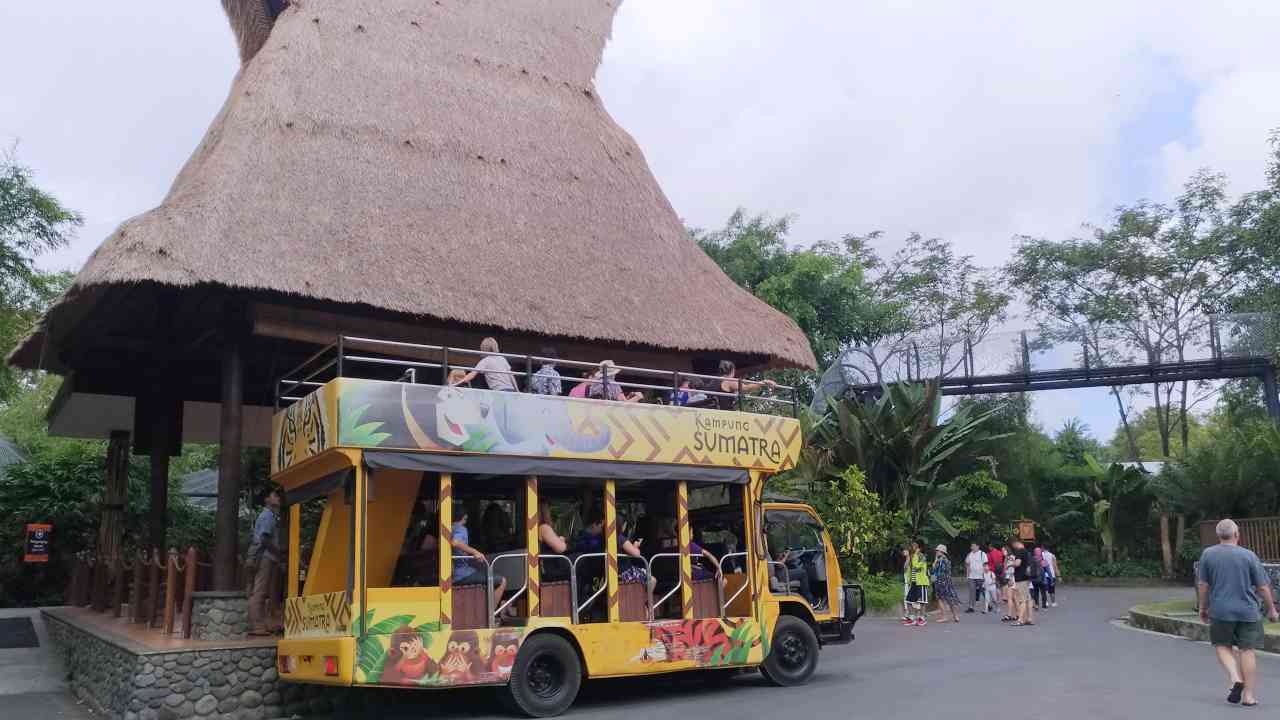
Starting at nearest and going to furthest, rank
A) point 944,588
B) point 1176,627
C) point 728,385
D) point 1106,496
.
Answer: point 728,385
point 1176,627
point 944,588
point 1106,496

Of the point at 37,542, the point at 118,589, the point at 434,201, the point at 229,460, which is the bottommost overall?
the point at 118,589

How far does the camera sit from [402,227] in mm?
12992

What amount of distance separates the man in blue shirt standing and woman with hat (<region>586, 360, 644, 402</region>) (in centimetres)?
375

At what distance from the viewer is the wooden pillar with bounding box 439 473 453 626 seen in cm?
930

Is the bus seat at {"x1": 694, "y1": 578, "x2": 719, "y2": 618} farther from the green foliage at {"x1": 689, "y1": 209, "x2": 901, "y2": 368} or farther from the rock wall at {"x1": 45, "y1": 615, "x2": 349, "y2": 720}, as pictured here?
the green foliage at {"x1": 689, "y1": 209, "x2": 901, "y2": 368}

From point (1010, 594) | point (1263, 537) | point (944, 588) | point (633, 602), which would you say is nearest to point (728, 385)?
point (633, 602)

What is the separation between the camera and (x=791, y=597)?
465 inches

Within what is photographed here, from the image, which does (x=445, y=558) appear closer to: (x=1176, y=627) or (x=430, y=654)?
(x=430, y=654)

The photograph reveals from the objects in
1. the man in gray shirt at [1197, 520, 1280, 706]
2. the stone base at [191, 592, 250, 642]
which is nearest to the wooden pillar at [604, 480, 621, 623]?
the stone base at [191, 592, 250, 642]

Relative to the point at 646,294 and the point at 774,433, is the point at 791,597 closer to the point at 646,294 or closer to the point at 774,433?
the point at 774,433

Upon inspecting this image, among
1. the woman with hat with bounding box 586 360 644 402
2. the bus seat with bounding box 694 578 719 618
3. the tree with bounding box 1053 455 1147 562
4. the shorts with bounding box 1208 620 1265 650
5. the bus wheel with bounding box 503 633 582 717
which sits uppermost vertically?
the woman with hat with bounding box 586 360 644 402

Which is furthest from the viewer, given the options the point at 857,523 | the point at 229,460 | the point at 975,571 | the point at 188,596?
the point at 975,571

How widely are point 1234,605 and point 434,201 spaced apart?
32.8 feet

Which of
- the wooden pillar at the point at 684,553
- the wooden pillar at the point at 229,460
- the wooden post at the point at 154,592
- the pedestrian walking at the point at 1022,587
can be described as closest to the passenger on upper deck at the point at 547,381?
the wooden pillar at the point at 684,553
